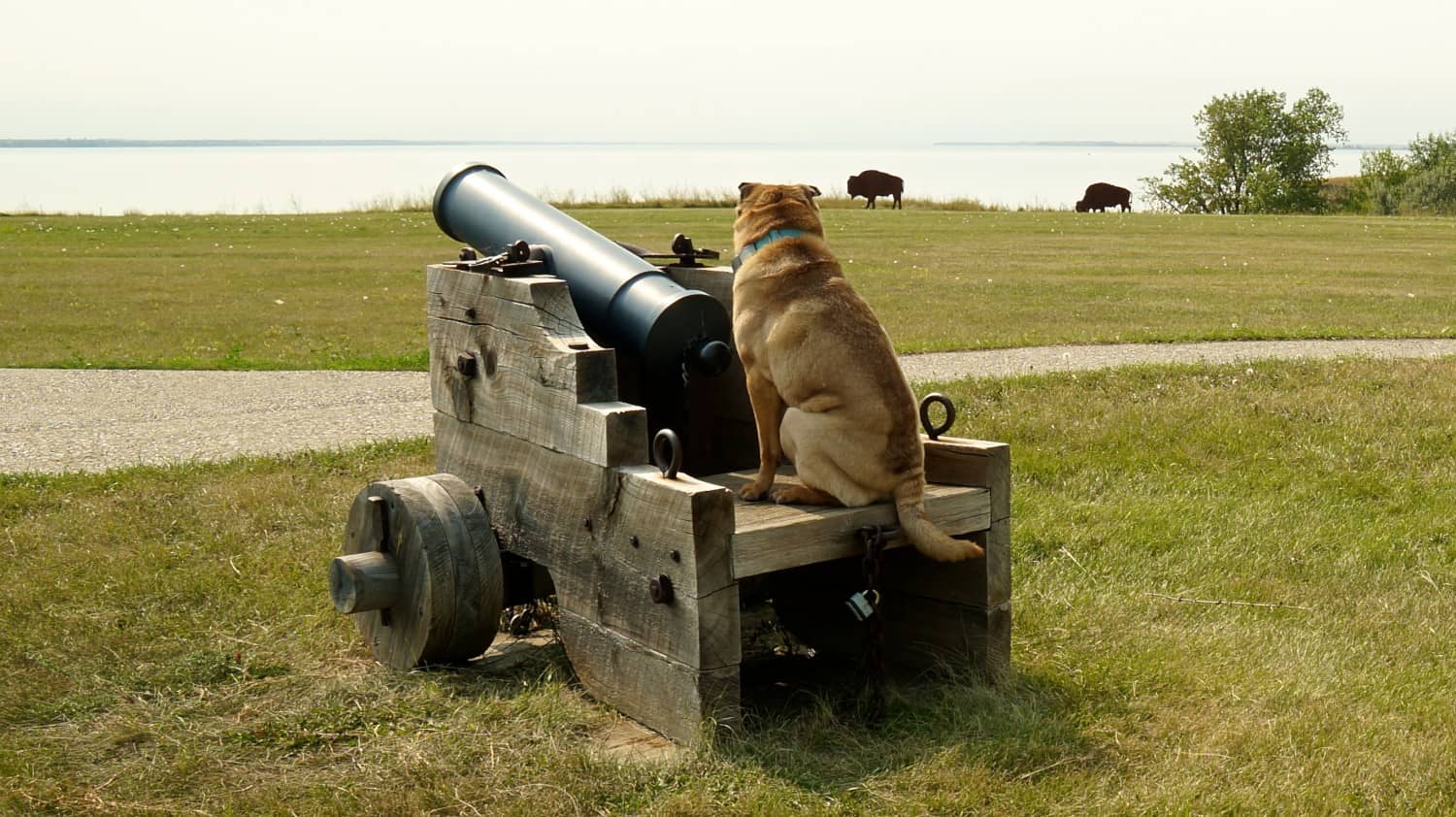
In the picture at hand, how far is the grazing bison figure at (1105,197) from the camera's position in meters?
52.4

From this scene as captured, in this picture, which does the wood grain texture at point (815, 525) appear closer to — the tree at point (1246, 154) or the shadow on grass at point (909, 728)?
A: the shadow on grass at point (909, 728)

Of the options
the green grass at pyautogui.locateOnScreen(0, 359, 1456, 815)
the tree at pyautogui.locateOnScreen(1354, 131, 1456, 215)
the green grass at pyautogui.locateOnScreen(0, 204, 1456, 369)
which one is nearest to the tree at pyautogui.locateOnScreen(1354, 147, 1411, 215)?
the tree at pyautogui.locateOnScreen(1354, 131, 1456, 215)

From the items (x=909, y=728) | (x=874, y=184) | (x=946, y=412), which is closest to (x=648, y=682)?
(x=909, y=728)

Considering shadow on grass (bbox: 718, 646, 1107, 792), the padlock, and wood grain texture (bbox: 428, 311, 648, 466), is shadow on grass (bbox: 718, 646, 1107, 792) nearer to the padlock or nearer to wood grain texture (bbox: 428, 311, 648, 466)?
the padlock

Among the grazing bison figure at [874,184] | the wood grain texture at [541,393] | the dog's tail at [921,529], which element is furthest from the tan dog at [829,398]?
the grazing bison figure at [874,184]

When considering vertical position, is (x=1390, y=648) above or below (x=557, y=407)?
below

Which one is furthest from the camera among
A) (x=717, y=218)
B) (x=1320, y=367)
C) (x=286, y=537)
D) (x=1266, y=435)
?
(x=717, y=218)

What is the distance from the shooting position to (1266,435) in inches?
322

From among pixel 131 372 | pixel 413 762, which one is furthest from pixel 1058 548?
pixel 131 372

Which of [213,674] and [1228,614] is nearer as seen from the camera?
[213,674]

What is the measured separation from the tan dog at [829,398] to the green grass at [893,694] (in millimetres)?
652

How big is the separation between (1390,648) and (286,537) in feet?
14.8

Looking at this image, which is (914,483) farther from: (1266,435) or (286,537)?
(1266,435)

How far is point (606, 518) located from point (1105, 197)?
51177 mm
